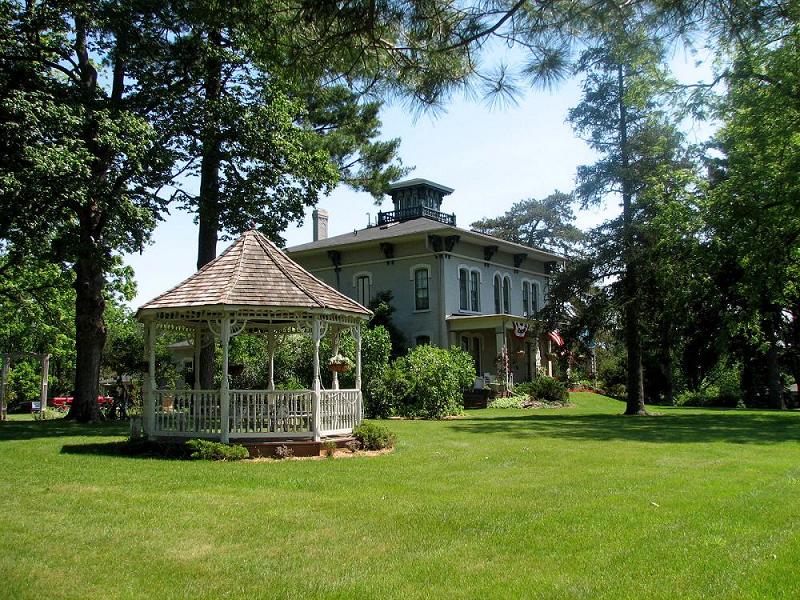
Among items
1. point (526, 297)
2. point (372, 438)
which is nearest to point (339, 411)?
point (372, 438)

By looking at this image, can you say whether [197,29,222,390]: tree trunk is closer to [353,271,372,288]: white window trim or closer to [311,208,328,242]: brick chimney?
[353,271,372,288]: white window trim

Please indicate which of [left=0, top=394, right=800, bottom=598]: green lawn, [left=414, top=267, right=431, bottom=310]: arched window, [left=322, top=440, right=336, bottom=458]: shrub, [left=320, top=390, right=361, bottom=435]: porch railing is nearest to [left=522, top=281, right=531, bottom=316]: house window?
[left=414, top=267, right=431, bottom=310]: arched window

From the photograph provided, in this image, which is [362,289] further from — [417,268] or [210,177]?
[210,177]

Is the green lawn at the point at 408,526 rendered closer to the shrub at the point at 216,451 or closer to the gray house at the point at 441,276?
the shrub at the point at 216,451

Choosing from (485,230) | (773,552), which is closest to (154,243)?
(773,552)

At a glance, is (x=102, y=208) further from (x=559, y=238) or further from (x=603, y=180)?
(x=559, y=238)

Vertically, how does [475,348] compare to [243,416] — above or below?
above

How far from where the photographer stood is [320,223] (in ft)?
142

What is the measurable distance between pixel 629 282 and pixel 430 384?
803 centimetres

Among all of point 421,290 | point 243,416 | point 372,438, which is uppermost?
point 421,290

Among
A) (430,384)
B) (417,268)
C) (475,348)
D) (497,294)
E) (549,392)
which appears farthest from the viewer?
(497,294)

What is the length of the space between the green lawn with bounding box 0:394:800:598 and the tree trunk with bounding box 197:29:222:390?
6625 millimetres

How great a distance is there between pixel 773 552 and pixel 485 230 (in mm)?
55458

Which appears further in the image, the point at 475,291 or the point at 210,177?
the point at 475,291
